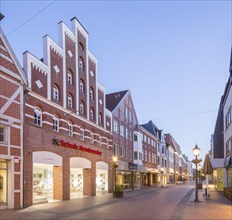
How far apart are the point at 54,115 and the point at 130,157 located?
2264cm

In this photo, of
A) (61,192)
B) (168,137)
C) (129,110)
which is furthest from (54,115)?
(168,137)

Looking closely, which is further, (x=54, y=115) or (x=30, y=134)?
(x=54, y=115)

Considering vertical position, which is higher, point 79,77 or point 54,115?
point 79,77

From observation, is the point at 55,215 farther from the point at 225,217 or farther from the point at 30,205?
the point at 225,217

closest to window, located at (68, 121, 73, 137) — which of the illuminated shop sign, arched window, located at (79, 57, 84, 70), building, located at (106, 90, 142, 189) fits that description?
the illuminated shop sign

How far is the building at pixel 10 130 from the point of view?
1845 centimetres

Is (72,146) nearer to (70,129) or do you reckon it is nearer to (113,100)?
(70,129)

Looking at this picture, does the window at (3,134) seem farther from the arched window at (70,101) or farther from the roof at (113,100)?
the roof at (113,100)

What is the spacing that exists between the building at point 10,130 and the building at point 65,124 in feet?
2.45

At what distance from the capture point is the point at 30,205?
800 inches

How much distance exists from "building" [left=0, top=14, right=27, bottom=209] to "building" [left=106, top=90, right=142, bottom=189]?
791 inches

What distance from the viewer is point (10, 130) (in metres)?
18.9

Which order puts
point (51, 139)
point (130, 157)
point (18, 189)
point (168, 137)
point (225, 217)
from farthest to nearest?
point (168, 137) → point (130, 157) → point (51, 139) → point (18, 189) → point (225, 217)

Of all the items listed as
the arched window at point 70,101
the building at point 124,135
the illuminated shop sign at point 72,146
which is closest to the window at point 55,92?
the arched window at point 70,101
